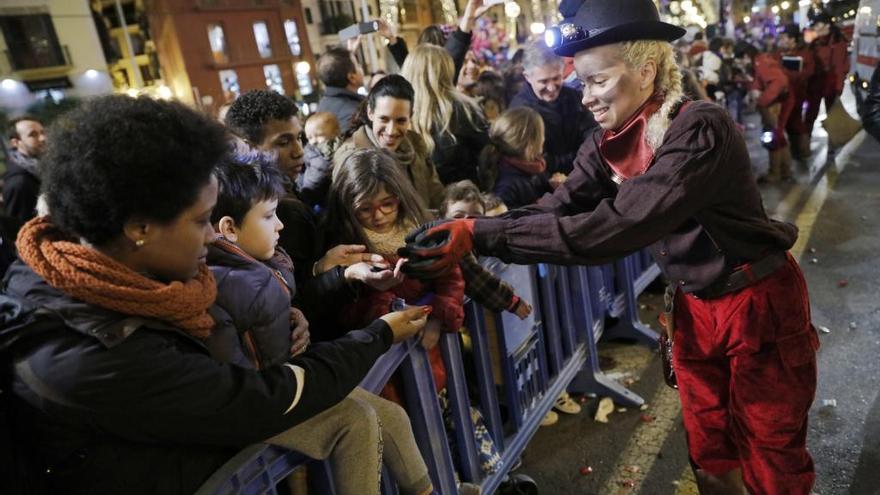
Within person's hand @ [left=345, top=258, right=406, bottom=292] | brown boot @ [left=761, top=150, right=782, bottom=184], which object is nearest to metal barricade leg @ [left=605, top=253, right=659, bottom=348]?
person's hand @ [left=345, top=258, right=406, bottom=292]

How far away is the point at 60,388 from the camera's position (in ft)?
4.02

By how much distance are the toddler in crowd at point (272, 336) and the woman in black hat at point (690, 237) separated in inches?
20.3

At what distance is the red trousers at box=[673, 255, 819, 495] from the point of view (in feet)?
7.34

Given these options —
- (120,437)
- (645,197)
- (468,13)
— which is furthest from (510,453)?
(468,13)

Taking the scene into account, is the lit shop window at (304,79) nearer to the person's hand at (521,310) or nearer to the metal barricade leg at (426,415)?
the person's hand at (521,310)

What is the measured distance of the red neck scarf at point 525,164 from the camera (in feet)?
12.7

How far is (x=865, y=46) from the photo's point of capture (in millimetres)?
4918

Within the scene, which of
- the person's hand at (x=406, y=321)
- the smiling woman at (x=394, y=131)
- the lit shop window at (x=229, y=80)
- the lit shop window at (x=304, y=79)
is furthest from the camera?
the lit shop window at (x=304, y=79)

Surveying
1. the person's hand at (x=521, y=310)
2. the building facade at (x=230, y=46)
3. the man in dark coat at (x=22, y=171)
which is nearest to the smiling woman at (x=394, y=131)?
the person's hand at (x=521, y=310)

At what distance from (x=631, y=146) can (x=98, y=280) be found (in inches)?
70.7

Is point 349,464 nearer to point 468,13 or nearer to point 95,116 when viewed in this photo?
point 95,116

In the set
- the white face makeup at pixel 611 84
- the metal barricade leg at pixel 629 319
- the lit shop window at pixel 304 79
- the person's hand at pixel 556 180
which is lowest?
the metal barricade leg at pixel 629 319

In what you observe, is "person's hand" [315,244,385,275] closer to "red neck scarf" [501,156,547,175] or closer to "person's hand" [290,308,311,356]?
"person's hand" [290,308,311,356]

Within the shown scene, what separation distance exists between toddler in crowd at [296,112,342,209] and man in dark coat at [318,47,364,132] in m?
0.71
